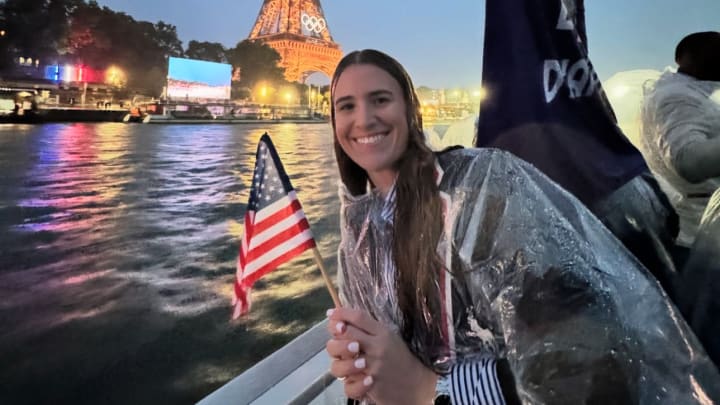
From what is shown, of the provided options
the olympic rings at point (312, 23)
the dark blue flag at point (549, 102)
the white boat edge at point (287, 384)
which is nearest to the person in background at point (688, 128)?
the dark blue flag at point (549, 102)

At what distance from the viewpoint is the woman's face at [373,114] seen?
698 millimetres

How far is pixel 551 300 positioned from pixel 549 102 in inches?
14.0

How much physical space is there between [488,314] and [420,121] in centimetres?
31

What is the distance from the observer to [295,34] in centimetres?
2308

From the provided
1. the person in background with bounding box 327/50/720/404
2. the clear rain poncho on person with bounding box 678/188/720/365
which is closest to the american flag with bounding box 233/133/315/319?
the person in background with bounding box 327/50/720/404

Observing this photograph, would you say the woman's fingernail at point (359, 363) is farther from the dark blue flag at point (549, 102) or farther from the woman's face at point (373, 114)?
the dark blue flag at point (549, 102)

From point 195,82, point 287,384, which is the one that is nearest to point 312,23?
point 195,82

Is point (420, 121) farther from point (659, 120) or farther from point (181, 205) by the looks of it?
point (181, 205)

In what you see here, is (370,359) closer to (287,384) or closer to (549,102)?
(549,102)

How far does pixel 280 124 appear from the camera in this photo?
23.7 m

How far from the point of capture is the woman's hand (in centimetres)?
59

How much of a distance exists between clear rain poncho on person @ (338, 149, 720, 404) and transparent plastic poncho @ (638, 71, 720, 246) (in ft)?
1.88

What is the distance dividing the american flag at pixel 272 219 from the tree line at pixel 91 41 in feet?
34.2

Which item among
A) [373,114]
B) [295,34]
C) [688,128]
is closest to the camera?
[373,114]
